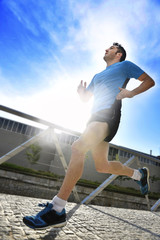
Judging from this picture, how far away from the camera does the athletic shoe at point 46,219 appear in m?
1.00

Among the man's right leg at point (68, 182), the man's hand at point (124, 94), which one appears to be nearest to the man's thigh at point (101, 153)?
the man's right leg at point (68, 182)

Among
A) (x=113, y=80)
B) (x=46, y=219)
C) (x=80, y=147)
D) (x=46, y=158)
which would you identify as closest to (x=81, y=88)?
(x=113, y=80)

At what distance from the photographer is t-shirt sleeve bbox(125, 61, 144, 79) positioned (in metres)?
1.62

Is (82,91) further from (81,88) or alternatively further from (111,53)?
(111,53)

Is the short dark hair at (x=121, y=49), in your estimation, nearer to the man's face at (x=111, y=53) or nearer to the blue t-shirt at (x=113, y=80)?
the man's face at (x=111, y=53)

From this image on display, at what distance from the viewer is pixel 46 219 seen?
105 cm

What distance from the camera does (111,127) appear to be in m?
1.46

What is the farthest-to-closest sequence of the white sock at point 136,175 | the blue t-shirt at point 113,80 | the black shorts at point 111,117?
the white sock at point 136,175, the blue t-shirt at point 113,80, the black shorts at point 111,117

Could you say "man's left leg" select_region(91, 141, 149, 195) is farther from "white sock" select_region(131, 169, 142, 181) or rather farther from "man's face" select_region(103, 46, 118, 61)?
"man's face" select_region(103, 46, 118, 61)

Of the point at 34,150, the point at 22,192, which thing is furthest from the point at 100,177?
the point at 22,192

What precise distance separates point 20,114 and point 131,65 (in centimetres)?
159

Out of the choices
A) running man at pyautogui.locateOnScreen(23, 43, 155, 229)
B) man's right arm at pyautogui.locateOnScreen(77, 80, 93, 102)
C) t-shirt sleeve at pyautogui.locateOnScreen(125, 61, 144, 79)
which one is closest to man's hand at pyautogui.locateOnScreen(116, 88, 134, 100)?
running man at pyautogui.locateOnScreen(23, 43, 155, 229)

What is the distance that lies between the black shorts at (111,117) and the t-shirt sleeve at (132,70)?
317 millimetres

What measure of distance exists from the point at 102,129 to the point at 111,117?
15cm
